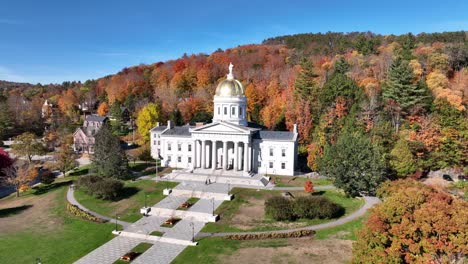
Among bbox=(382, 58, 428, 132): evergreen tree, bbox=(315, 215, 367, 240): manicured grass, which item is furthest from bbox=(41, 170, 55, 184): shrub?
bbox=(382, 58, 428, 132): evergreen tree

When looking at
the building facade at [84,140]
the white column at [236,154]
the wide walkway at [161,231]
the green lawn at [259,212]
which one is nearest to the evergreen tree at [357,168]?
the green lawn at [259,212]

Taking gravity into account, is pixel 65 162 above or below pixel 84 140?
below

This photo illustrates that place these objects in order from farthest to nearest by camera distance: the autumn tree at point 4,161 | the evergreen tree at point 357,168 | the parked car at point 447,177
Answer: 1. the autumn tree at point 4,161
2. the parked car at point 447,177
3. the evergreen tree at point 357,168

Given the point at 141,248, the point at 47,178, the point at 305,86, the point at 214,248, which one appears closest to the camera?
the point at 214,248

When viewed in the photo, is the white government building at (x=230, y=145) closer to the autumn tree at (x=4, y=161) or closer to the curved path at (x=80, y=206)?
the curved path at (x=80, y=206)

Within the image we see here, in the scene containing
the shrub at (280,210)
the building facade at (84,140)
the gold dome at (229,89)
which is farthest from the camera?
the building facade at (84,140)

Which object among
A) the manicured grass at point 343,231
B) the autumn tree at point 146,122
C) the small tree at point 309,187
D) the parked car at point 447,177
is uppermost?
the autumn tree at point 146,122

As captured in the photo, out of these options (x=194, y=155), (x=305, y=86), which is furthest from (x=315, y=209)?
(x=305, y=86)

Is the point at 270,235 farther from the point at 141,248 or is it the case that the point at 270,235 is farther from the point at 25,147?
the point at 25,147

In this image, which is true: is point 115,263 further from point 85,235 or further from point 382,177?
point 382,177
